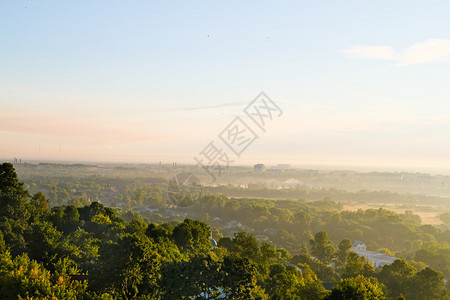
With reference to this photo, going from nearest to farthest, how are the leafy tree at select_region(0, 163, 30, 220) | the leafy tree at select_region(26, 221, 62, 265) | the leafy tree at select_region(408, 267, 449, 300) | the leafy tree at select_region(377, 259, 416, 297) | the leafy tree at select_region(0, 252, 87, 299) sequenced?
the leafy tree at select_region(0, 252, 87, 299), the leafy tree at select_region(26, 221, 62, 265), the leafy tree at select_region(408, 267, 449, 300), the leafy tree at select_region(0, 163, 30, 220), the leafy tree at select_region(377, 259, 416, 297)

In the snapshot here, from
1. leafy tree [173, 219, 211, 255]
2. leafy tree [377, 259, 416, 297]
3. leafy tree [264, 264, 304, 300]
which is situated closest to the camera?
leafy tree [264, 264, 304, 300]

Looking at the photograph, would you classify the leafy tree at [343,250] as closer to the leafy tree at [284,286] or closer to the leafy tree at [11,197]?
the leafy tree at [284,286]

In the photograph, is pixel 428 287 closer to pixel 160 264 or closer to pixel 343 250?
pixel 343 250

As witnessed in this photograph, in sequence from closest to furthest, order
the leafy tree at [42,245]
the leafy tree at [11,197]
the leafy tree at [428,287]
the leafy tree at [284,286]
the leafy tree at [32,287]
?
the leafy tree at [32,287] < the leafy tree at [284,286] < the leafy tree at [42,245] < the leafy tree at [428,287] < the leafy tree at [11,197]

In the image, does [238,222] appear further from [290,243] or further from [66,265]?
[66,265]

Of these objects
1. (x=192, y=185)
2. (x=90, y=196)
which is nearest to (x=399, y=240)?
(x=192, y=185)

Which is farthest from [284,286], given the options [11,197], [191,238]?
[11,197]

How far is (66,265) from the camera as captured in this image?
83.0ft

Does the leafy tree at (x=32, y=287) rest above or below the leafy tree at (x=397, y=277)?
above

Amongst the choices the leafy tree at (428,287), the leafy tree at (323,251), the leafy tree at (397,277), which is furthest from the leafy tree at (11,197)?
the leafy tree at (428,287)

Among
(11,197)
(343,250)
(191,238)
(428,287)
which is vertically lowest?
(343,250)

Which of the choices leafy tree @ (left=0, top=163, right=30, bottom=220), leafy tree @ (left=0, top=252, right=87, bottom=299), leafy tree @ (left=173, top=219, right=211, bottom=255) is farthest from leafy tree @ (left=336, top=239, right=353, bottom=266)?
leafy tree @ (left=0, top=252, right=87, bottom=299)

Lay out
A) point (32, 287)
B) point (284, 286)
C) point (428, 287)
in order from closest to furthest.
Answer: point (32, 287) → point (284, 286) → point (428, 287)

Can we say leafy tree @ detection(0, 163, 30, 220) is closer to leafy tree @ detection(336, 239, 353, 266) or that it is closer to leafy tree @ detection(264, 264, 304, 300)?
leafy tree @ detection(264, 264, 304, 300)
